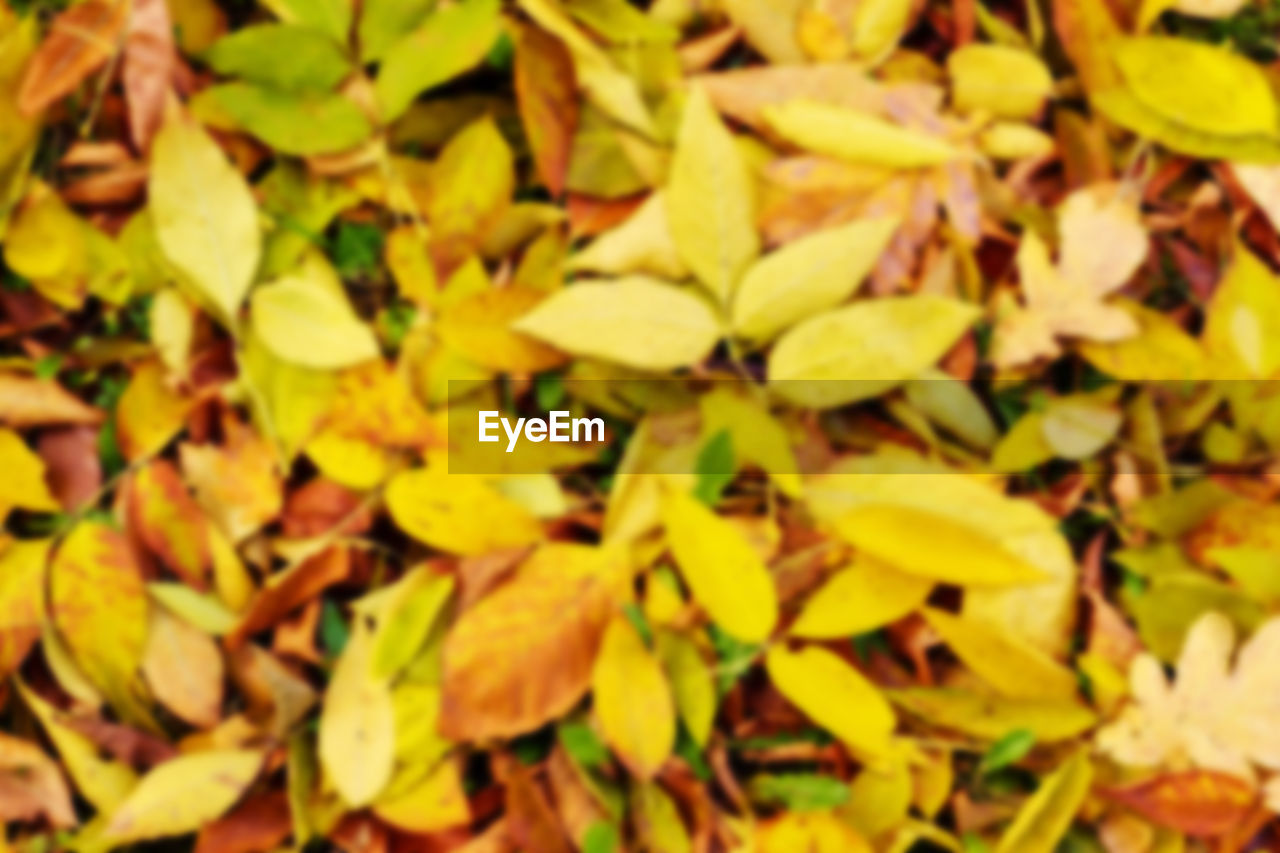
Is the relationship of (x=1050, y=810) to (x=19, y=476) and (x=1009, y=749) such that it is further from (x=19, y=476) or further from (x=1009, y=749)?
(x=19, y=476)

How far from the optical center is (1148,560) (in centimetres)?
68

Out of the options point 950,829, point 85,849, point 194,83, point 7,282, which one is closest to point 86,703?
point 85,849

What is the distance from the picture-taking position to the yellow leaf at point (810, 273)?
0.66 metres

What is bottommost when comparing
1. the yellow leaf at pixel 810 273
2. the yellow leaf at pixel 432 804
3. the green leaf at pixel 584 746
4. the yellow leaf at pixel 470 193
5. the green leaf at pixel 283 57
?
the yellow leaf at pixel 432 804

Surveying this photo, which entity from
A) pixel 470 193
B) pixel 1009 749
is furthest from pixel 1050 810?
pixel 470 193

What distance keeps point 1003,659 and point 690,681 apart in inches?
7.0

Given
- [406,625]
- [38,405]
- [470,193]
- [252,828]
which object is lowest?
[252,828]

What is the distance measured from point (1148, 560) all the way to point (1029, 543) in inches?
3.0

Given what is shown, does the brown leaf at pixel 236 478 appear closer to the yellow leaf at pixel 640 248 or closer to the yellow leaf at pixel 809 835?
the yellow leaf at pixel 640 248

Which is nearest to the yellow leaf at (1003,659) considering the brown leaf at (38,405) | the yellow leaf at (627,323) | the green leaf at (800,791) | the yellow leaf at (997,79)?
the green leaf at (800,791)

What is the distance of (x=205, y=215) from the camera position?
0.70 metres

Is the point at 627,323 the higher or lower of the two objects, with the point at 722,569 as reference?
higher

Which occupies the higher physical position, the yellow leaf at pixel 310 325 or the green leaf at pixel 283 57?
the green leaf at pixel 283 57

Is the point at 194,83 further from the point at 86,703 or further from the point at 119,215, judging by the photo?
the point at 86,703
